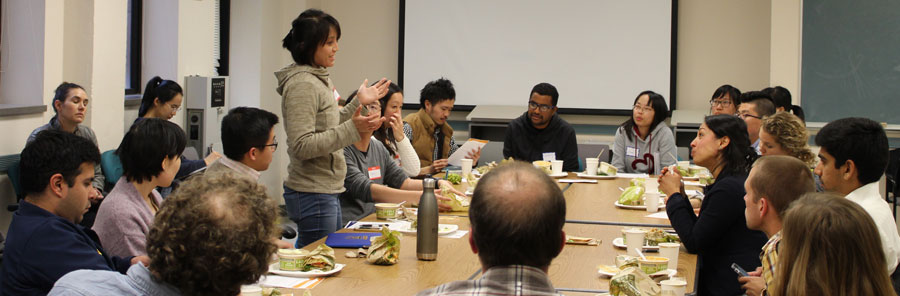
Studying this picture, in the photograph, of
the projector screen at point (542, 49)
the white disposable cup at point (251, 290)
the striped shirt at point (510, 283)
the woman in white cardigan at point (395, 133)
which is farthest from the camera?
the projector screen at point (542, 49)

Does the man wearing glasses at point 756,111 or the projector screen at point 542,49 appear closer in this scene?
the man wearing glasses at point 756,111

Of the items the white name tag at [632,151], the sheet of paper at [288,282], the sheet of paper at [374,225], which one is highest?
the white name tag at [632,151]

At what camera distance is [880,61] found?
7.19m

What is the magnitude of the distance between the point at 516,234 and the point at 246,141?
1.88 meters

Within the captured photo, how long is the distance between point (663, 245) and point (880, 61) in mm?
5722

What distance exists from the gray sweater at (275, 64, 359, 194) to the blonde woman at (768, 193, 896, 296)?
195cm

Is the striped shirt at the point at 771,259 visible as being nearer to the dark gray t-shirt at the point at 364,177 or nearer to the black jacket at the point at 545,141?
the dark gray t-shirt at the point at 364,177

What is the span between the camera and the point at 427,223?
2564mm

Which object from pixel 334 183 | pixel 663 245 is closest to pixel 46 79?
pixel 334 183

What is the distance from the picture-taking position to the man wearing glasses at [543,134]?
18.6 ft

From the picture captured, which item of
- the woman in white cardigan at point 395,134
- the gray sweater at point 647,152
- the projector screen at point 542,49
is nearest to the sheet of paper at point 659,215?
the woman in white cardigan at point 395,134

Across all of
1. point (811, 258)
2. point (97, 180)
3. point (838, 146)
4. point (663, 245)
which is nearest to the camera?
point (811, 258)

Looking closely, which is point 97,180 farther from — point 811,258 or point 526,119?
point 811,258

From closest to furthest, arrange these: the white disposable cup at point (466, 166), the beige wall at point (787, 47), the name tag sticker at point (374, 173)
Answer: the name tag sticker at point (374, 173) < the white disposable cup at point (466, 166) < the beige wall at point (787, 47)
